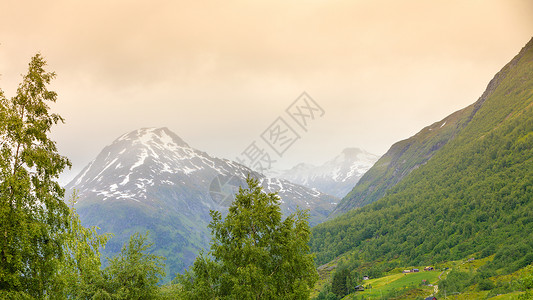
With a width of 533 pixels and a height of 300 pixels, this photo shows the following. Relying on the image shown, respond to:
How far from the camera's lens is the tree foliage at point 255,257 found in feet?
83.6

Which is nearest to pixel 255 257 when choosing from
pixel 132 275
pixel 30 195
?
pixel 132 275

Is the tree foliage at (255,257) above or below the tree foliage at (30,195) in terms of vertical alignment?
below

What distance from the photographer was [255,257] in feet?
83.3

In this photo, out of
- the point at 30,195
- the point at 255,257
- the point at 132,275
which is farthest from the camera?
the point at 255,257

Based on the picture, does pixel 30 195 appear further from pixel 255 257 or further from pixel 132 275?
pixel 255 257

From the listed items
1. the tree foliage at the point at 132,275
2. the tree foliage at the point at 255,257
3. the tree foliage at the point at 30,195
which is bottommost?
the tree foliage at the point at 255,257

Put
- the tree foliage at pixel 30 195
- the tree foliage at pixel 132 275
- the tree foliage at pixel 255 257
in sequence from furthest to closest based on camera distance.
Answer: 1. the tree foliage at pixel 255 257
2. the tree foliage at pixel 132 275
3. the tree foliage at pixel 30 195

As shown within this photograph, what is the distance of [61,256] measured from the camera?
→ 2086cm

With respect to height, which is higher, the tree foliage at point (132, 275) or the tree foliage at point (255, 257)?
the tree foliage at point (132, 275)

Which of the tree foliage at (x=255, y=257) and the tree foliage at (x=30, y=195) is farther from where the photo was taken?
the tree foliage at (x=255, y=257)

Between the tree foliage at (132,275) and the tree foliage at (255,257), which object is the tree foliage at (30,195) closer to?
the tree foliage at (132,275)

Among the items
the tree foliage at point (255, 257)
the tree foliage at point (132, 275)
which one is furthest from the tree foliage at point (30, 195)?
the tree foliage at point (255, 257)

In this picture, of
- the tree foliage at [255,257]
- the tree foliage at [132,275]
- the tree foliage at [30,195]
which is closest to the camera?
the tree foliage at [30,195]

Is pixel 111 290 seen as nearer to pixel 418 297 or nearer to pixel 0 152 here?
pixel 0 152
